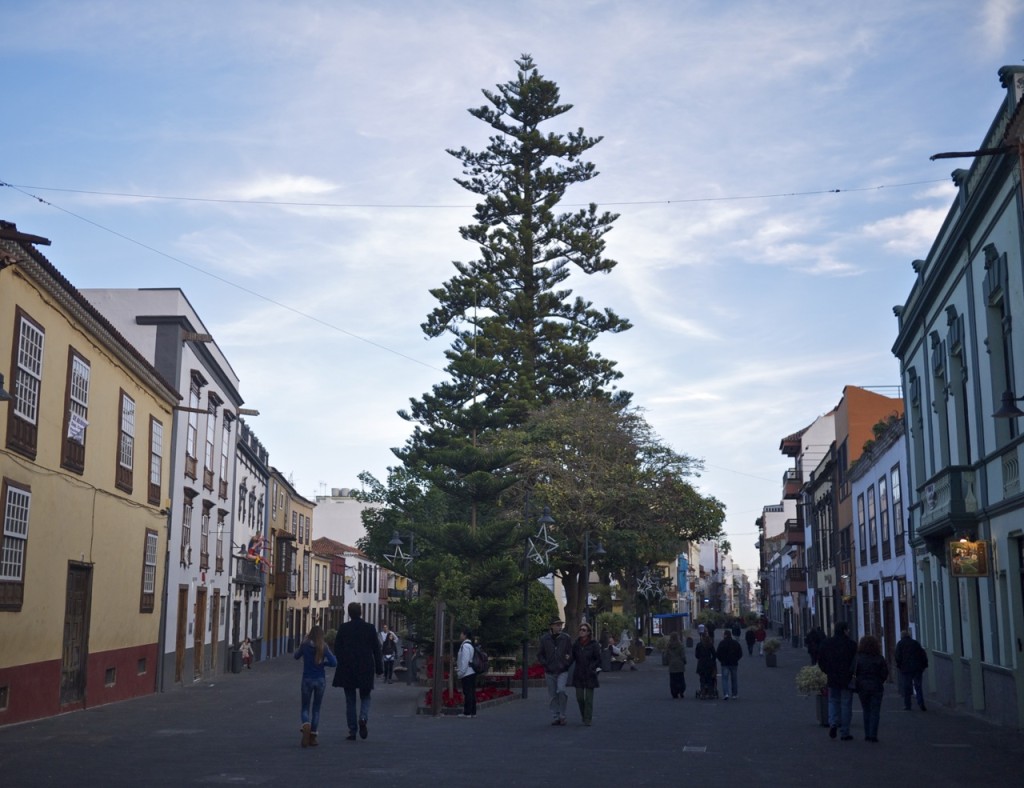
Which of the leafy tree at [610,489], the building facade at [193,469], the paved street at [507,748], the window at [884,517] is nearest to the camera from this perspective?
the paved street at [507,748]

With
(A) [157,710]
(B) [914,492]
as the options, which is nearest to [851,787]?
(A) [157,710]

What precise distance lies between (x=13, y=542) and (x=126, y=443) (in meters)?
7.24

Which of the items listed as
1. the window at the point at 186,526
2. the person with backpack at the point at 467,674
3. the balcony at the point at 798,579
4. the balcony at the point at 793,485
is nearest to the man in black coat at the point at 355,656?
the person with backpack at the point at 467,674

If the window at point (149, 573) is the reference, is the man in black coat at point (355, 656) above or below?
below

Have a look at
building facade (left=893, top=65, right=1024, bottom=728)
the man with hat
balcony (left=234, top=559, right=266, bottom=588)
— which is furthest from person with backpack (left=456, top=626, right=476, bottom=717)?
balcony (left=234, top=559, right=266, bottom=588)

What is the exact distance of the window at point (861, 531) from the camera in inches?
1492

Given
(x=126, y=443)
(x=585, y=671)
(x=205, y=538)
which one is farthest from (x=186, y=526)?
(x=585, y=671)

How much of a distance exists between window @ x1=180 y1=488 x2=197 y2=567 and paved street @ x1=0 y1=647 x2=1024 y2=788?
27.9 ft

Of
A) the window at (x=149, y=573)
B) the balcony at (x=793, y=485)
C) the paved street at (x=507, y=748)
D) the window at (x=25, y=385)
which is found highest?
the balcony at (x=793, y=485)

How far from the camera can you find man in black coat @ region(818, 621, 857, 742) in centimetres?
1580

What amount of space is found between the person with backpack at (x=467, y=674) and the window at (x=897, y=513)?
14958 millimetres

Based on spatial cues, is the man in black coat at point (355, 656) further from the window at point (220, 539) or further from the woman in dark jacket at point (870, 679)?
the window at point (220, 539)

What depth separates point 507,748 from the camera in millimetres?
14148

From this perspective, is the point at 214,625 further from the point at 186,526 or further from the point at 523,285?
the point at 523,285
